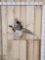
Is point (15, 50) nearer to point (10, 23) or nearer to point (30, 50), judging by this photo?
point (30, 50)

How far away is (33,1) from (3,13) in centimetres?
44

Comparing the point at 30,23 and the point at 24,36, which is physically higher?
the point at 30,23

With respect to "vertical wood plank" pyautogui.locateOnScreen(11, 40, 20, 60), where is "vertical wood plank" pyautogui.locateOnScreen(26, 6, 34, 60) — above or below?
above

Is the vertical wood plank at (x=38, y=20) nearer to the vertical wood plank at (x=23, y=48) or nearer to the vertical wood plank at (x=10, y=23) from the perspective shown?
the vertical wood plank at (x=23, y=48)

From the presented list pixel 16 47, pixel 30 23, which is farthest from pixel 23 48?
pixel 30 23

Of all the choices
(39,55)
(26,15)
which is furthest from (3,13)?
(39,55)

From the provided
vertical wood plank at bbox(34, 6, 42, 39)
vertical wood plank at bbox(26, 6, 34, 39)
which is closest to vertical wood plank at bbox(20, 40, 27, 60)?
vertical wood plank at bbox(26, 6, 34, 39)

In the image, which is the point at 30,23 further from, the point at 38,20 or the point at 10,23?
the point at 10,23

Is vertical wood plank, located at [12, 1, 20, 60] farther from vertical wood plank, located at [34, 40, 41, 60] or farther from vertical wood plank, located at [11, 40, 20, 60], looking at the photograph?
vertical wood plank, located at [34, 40, 41, 60]

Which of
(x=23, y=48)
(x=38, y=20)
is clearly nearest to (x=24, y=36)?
(x=23, y=48)

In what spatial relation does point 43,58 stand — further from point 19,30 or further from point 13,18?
point 13,18

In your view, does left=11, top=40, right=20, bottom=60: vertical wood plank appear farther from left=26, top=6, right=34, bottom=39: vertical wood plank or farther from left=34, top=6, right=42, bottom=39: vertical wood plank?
left=34, top=6, right=42, bottom=39: vertical wood plank

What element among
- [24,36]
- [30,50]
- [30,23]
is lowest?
[30,50]

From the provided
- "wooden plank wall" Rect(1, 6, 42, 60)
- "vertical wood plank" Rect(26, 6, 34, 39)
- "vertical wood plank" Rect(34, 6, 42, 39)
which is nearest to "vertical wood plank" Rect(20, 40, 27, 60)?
"wooden plank wall" Rect(1, 6, 42, 60)
